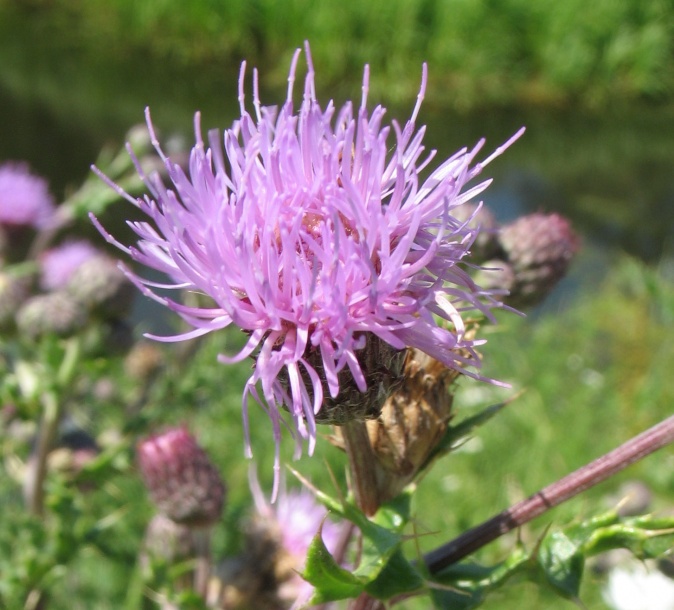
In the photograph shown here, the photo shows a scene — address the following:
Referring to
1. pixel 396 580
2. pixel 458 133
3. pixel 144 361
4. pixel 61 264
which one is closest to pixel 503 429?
pixel 144 361

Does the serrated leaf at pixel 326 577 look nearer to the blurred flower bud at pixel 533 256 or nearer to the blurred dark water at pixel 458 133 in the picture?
the blurred flower bud at pixel 533 256

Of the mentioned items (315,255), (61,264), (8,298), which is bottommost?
(61,264)

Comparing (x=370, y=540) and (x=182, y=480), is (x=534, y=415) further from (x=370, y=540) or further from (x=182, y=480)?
(x=370, y=540)

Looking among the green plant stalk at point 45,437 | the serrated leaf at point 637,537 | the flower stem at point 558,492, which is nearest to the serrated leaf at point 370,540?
the flower stem at point 558,492

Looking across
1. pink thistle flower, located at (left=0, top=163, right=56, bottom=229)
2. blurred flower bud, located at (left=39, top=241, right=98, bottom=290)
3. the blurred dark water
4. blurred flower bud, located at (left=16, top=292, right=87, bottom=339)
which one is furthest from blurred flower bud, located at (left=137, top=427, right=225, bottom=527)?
the blurred dark water

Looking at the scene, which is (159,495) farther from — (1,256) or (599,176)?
(599,176)

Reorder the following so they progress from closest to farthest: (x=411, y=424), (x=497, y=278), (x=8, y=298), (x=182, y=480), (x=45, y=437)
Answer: (x=411, y=424)
(x=497, y=278)
(x=182, y=480)
(x=45, y=437)
(x=8, y=298)

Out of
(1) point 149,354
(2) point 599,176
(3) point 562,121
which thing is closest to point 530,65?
(3) point 562,121
